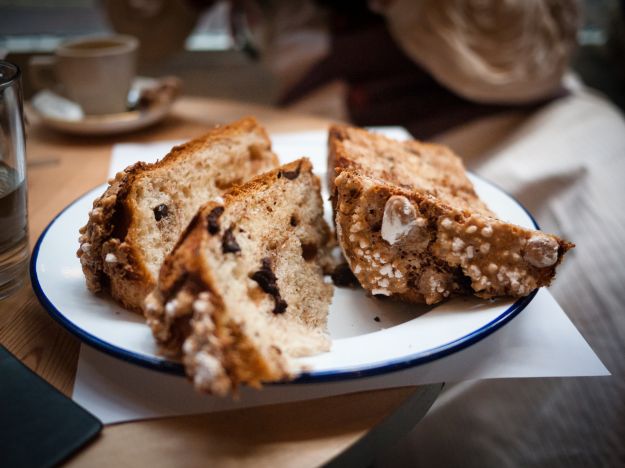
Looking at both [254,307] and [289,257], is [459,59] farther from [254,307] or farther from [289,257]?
[254,307]

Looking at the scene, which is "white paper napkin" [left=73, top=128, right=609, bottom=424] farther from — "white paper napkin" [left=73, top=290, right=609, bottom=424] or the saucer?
the saucer

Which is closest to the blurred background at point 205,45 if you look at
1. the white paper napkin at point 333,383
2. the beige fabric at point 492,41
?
the beige fabric at point 492,41

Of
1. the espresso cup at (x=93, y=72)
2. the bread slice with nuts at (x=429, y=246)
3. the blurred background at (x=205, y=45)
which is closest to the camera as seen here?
the bread slice with nuts at (x=429, y=246)

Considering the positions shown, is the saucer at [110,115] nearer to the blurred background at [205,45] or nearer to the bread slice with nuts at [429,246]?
the blurred background at [205,45]

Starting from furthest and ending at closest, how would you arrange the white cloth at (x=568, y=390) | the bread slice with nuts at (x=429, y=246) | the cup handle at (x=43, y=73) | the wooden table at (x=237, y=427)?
the cup handle at (x=43, y=73), the white cloth at (x=568, y=390), the bread slice with nuts at (x=429, y=246), the wooden table at (x=237, y=427)

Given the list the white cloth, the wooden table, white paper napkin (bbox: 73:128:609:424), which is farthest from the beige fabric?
the wooden table

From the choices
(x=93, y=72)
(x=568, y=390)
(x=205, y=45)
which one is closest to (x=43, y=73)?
(x=93, y=72)

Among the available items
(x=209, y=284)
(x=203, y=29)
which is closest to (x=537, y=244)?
(x=209, y=284)
